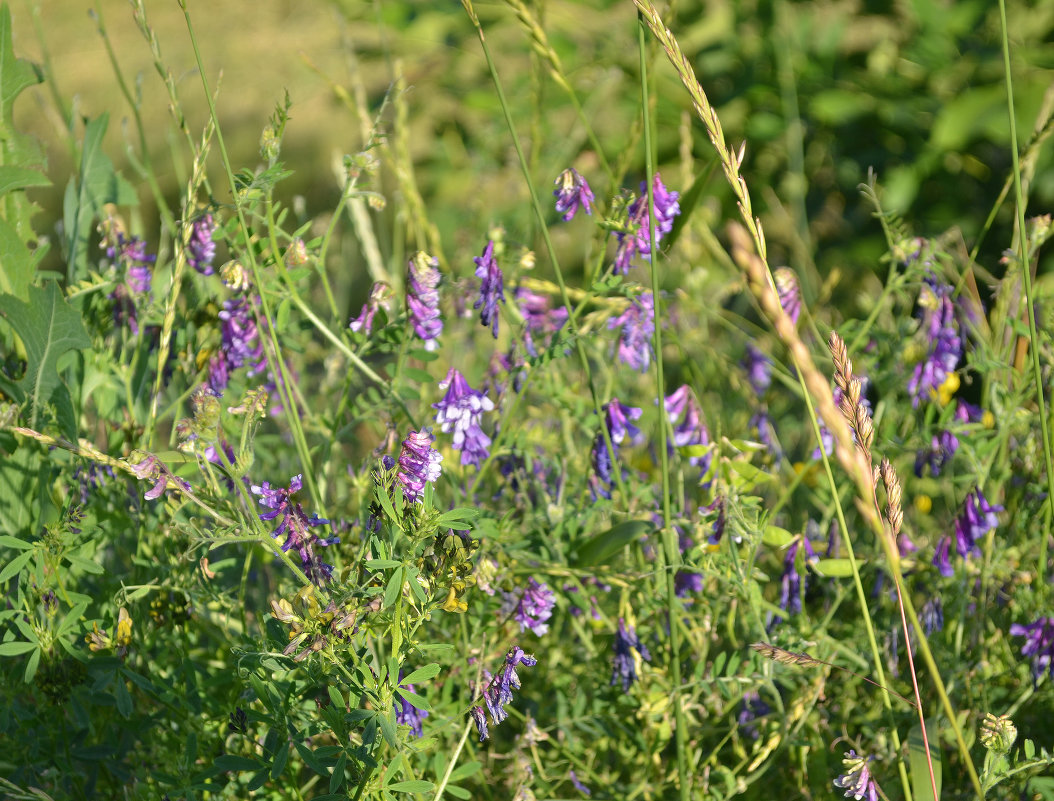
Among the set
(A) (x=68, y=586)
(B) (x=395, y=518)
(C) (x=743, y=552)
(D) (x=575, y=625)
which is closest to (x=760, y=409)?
(C) (x=743, y=552)

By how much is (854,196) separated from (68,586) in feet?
8.44

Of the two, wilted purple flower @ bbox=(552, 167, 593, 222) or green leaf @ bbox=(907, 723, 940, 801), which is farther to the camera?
wilted purple flower @ bbox=(552, 167, 593, 222)

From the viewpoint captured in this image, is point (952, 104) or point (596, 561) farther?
point (952, 104)

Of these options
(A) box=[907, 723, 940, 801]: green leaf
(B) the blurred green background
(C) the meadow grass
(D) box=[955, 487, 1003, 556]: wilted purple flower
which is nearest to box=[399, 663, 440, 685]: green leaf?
(C) the meadow grass

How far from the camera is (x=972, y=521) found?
4.27ft

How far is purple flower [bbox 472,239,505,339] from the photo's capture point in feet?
4.00

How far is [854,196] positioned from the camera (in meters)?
3.10

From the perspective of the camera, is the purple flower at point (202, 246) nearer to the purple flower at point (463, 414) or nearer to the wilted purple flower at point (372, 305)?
the wilted purple flower at point (372, 305)

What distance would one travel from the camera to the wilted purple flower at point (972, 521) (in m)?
1.29

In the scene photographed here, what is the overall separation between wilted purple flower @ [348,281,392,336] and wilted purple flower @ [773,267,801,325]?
0.48 meters

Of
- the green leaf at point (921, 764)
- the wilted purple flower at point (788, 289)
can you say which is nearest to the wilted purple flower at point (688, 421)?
the wilted purple flower at point (788, 289)

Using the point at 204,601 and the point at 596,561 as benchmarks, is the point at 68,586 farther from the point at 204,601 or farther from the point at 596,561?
the point at 596,561

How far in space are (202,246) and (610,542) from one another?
2.22 feet

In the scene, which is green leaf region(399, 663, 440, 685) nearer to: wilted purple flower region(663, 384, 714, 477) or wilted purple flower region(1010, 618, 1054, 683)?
wilted purple flower region(663, 384, 714, 477)
